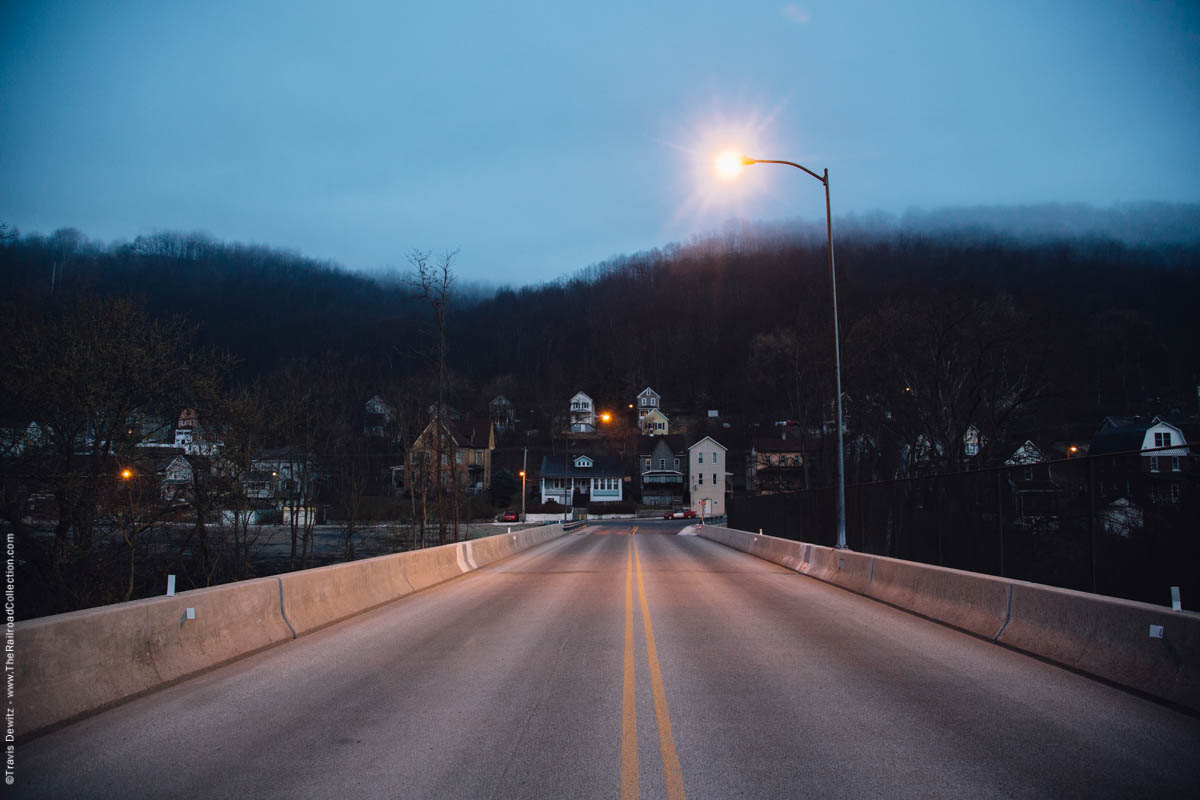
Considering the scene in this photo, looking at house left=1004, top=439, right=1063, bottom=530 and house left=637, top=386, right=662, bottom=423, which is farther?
house left=637, top=386, right=662, bottom=423

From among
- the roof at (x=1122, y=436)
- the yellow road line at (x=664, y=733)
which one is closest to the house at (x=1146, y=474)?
the yellow road line at (x=664, y=733)

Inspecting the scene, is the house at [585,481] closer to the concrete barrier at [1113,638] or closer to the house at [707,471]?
the house at [707,471]

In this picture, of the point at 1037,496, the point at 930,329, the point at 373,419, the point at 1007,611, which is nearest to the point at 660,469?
the point at 373,419

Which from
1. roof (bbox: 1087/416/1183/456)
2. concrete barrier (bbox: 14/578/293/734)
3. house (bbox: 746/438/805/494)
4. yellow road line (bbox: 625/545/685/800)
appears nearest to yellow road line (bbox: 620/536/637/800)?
yellow road line (bbox: 625/545/685/800)

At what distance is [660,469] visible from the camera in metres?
109

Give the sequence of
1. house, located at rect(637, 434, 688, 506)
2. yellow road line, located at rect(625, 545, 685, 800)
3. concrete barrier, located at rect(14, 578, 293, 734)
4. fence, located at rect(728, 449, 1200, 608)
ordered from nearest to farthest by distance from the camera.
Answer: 1. yellow road line, located at rect(625, 545, 685, 800)
2. concrete barrier, located at rect(14, 578, 293, 734)
3. fence, located at rect(728, 449, 1200, 608)
4. house, located at rect(637, 434, 688, 506)

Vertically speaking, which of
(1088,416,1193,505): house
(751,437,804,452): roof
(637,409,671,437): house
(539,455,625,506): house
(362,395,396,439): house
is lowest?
(539,455,625,506): house

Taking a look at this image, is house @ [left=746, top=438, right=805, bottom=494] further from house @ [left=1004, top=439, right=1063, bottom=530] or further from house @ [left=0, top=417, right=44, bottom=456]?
house @ [left=1004, top=439, right=1063, bottom=530]

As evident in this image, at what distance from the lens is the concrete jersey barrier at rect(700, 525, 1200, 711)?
6.15 metres

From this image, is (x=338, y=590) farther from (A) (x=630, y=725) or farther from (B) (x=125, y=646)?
(A) (x=630, y=725)

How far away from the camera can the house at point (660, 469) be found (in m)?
107

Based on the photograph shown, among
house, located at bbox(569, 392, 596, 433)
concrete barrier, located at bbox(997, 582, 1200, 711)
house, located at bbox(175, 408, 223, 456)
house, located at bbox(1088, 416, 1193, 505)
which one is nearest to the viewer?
concrete barrier, located at bbox(997, 582, 1200, 711)

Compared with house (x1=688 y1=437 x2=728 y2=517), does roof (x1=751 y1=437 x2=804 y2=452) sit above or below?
above

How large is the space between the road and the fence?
1.86 metres
